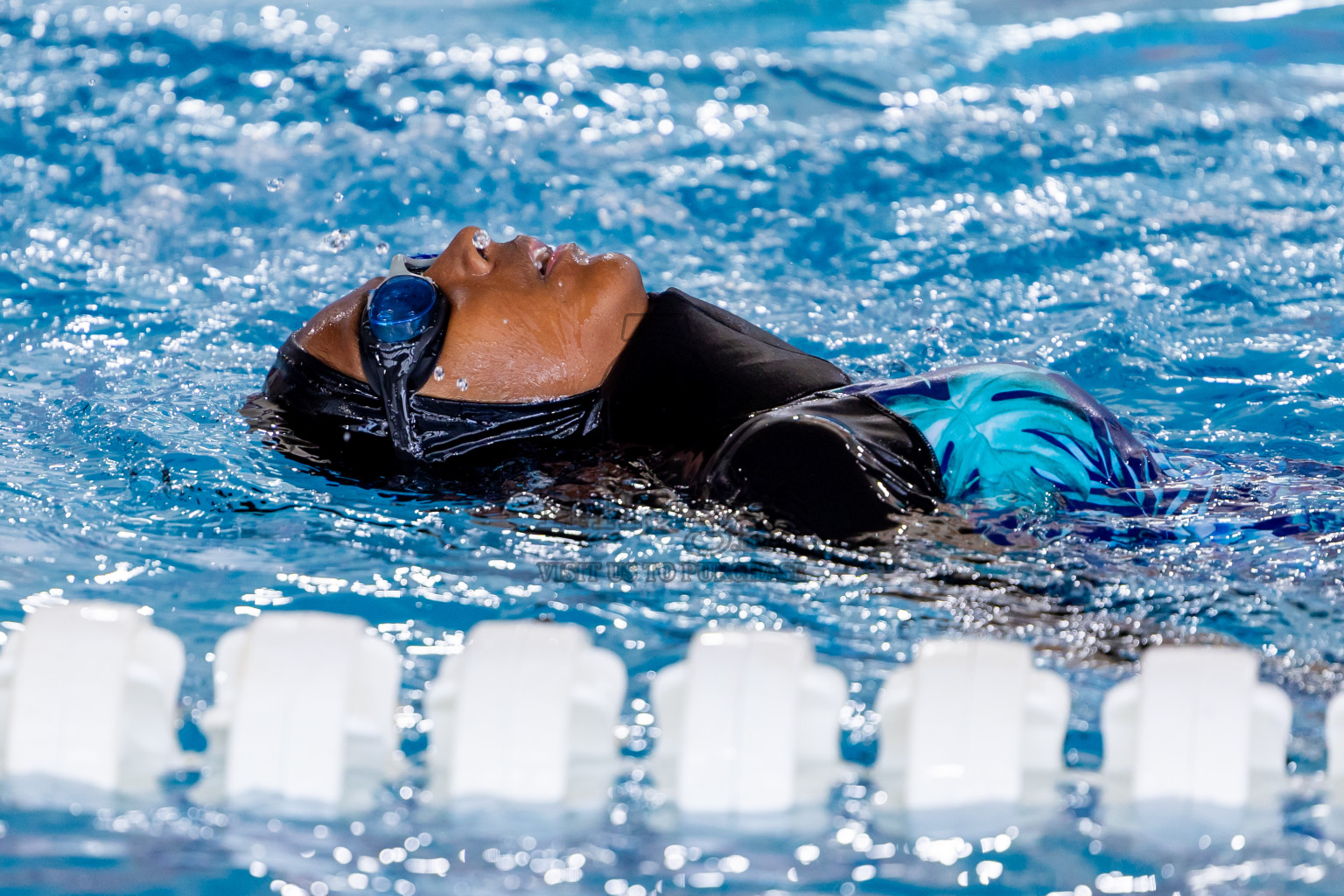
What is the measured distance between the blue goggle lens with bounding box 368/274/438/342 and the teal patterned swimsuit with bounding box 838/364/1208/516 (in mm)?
1023

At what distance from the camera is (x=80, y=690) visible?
65.9 inches

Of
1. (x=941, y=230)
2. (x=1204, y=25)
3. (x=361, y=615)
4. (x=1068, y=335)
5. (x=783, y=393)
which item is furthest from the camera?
(x=1204, y=25)

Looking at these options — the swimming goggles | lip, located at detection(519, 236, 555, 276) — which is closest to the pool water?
the swimming goggles

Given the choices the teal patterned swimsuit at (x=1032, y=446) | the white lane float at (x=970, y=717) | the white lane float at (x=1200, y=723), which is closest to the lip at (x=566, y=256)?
the teal patterned swimsuit at (x=1032, y=446)

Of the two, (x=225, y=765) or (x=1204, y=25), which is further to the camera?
(x=1204, y=25)

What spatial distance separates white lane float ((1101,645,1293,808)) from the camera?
1.63m

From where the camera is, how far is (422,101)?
258 inches

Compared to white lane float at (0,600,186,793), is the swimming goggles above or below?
above

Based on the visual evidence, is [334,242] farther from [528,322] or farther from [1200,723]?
[1200,723]

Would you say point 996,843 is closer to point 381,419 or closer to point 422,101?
point 381,419

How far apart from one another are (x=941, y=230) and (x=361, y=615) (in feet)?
11.4

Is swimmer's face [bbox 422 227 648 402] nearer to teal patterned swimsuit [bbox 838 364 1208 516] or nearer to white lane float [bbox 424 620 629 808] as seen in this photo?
teal patterned swimsuit [bbox 838 364 1208 516]

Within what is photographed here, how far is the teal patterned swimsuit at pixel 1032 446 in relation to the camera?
101 inches

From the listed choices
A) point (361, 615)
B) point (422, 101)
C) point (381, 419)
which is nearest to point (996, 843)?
point (361, 615)
